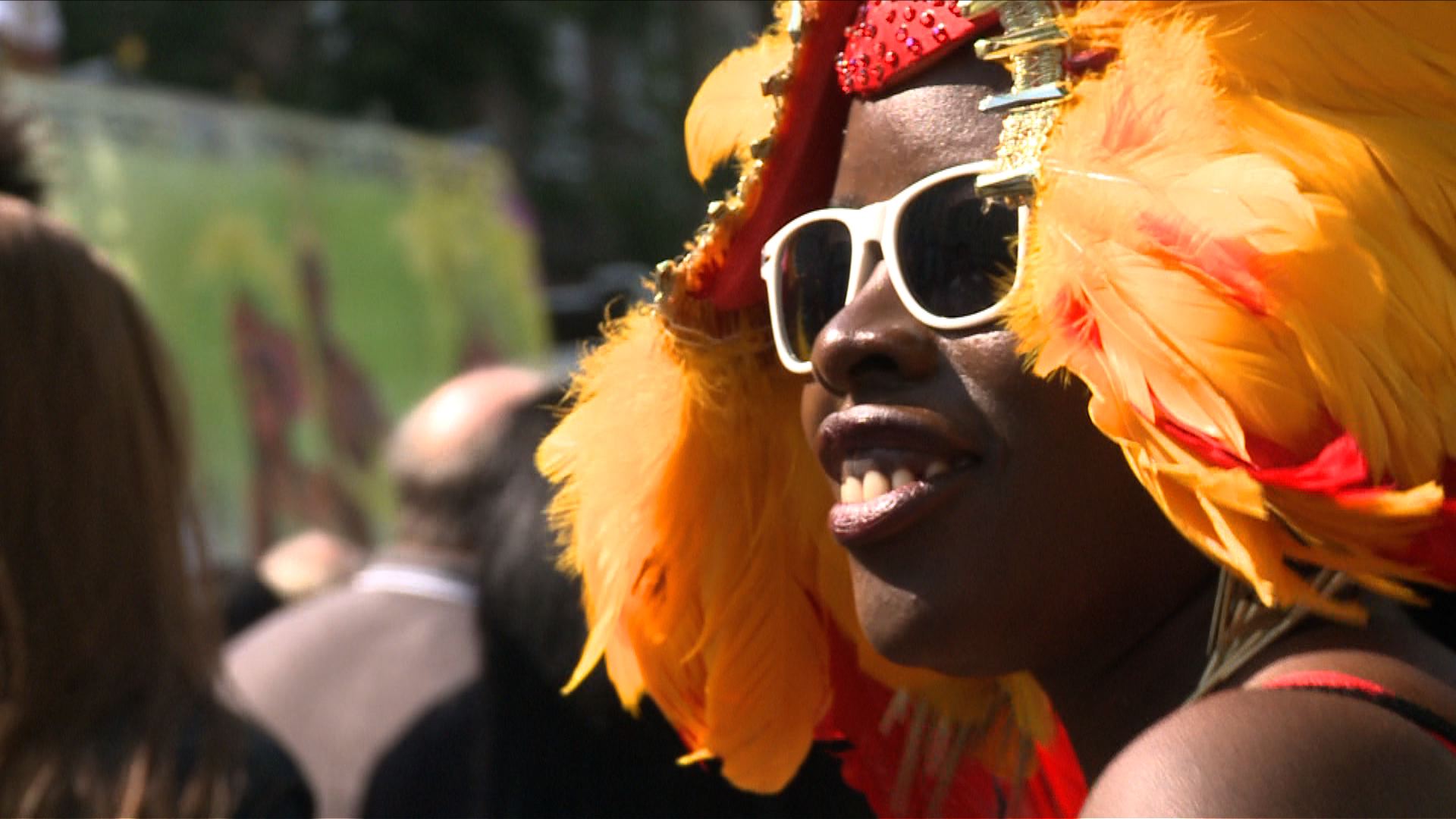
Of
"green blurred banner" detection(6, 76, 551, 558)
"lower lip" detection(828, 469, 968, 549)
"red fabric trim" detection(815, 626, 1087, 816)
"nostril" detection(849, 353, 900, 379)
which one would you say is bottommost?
"green blurred banner" detection(6, 76, 551, 558)

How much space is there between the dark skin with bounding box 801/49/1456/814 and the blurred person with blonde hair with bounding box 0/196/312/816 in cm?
99

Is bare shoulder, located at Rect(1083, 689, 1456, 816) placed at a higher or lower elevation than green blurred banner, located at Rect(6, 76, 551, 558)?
higher

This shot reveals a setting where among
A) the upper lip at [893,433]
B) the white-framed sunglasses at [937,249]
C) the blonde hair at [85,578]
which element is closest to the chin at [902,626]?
the upper lip at [893,433]

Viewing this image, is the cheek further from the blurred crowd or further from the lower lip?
the blurred crowd

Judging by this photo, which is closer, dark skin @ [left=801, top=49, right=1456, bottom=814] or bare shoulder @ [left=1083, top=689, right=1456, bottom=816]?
bare shoulder @ [left=1083, top=689, right=1456, bottom=816]

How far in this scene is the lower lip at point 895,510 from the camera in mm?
1538

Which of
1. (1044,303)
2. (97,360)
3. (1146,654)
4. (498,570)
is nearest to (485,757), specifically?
(498,570)

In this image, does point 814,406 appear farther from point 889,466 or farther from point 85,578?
point 85,578

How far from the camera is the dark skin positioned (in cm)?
151

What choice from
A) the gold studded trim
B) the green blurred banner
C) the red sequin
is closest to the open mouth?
the gold studded trim

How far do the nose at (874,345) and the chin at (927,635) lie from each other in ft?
0.59

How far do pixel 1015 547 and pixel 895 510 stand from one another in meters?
0.11

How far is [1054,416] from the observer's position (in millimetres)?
1513

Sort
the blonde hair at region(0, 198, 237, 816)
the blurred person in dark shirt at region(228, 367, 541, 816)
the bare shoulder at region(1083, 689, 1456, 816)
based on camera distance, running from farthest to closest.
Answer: the blurred person in dark shirt at region(228, 367, 541, 816) < the blonde hair at region(0, 198, 237, 816) < the bare shoulder at region(1083, 689, 1456, 816)
